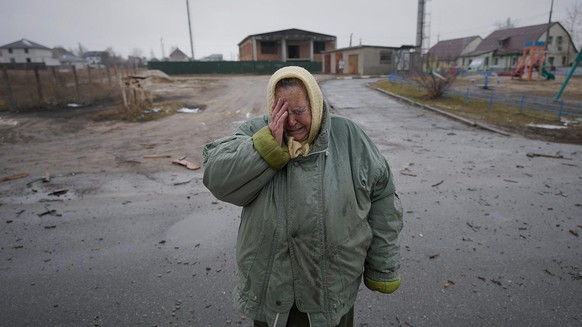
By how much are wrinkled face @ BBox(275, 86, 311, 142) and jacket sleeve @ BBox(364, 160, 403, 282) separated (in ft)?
1.78

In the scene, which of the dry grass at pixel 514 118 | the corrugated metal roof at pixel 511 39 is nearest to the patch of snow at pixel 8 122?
the dry grass at pixel 514 118

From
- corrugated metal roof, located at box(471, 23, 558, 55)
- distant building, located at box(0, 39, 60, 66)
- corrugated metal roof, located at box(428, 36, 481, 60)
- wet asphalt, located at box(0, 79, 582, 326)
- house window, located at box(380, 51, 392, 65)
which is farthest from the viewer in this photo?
distant building, located at box(0, 39, 60, 66)

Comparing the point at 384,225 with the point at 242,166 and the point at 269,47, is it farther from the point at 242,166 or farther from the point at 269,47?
the point at 269,47

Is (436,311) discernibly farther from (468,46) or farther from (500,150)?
(468,46)

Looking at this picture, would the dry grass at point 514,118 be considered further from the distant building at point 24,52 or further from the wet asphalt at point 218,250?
the distant building at point 24,52

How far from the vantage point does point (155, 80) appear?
31516 mm

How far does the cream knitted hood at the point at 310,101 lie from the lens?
1663 mm

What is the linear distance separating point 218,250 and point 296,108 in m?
2.77

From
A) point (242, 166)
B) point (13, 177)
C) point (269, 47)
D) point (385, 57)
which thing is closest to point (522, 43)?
point (385, 57)

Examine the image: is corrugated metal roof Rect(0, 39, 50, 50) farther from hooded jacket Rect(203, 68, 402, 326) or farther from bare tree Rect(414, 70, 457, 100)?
hooded jacket Rect(203, 68, 402, 326)

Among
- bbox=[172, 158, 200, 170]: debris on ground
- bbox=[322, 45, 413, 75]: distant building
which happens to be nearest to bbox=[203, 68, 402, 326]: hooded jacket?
bbox=[172, 158, 200, 170]: debris on ground

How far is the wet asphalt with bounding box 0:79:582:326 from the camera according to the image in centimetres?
298

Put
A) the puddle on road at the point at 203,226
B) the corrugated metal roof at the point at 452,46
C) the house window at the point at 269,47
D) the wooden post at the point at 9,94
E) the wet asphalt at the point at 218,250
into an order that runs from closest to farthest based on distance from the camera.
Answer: the wet asphalt at the point at 218,250, the puddle on road at the point at 203,226, the wooden post at the point at 9,94, the house window at the point at 269,47, the corrugated metal roof at the point at 452,46

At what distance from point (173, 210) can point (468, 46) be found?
7780 centimetres
